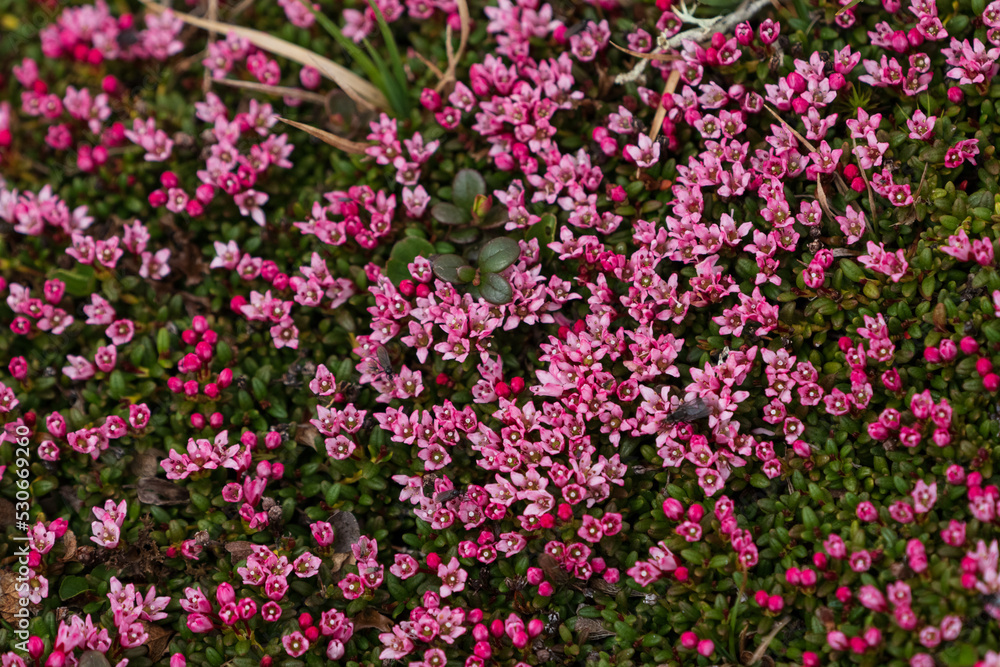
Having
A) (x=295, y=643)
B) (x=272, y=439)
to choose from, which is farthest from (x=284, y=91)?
(x=295, y=643)

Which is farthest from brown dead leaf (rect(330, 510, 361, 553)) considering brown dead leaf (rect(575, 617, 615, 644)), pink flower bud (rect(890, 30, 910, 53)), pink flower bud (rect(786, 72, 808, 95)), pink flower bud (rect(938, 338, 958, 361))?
pink flower bud (rect(890, 30, 910, 53))

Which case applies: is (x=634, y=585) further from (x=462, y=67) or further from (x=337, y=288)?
(x=462, y=67)

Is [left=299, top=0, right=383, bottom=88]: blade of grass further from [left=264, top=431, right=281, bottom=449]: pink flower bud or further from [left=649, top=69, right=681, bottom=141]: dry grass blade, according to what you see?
[left=264, top=431, right=281, bottom=449]: pink flower bud

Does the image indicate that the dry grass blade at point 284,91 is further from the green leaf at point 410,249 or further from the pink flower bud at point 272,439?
the pink flower bud at point 272,439

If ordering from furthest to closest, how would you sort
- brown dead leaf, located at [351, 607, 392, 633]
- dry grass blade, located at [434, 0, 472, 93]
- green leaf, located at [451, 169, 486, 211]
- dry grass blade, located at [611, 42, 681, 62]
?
1. dry grass blade, located at [434, 0, 472, 93]
2. green leaf, located at [451, 169, 486, 211]
3. dry grass blade, located at [611, 42, 681, 62]
4. brown dead leaf, located at [351, 607, 392, 633]

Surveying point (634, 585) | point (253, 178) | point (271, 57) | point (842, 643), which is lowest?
point (634, 585)

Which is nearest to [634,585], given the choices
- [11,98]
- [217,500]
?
[217,500]
